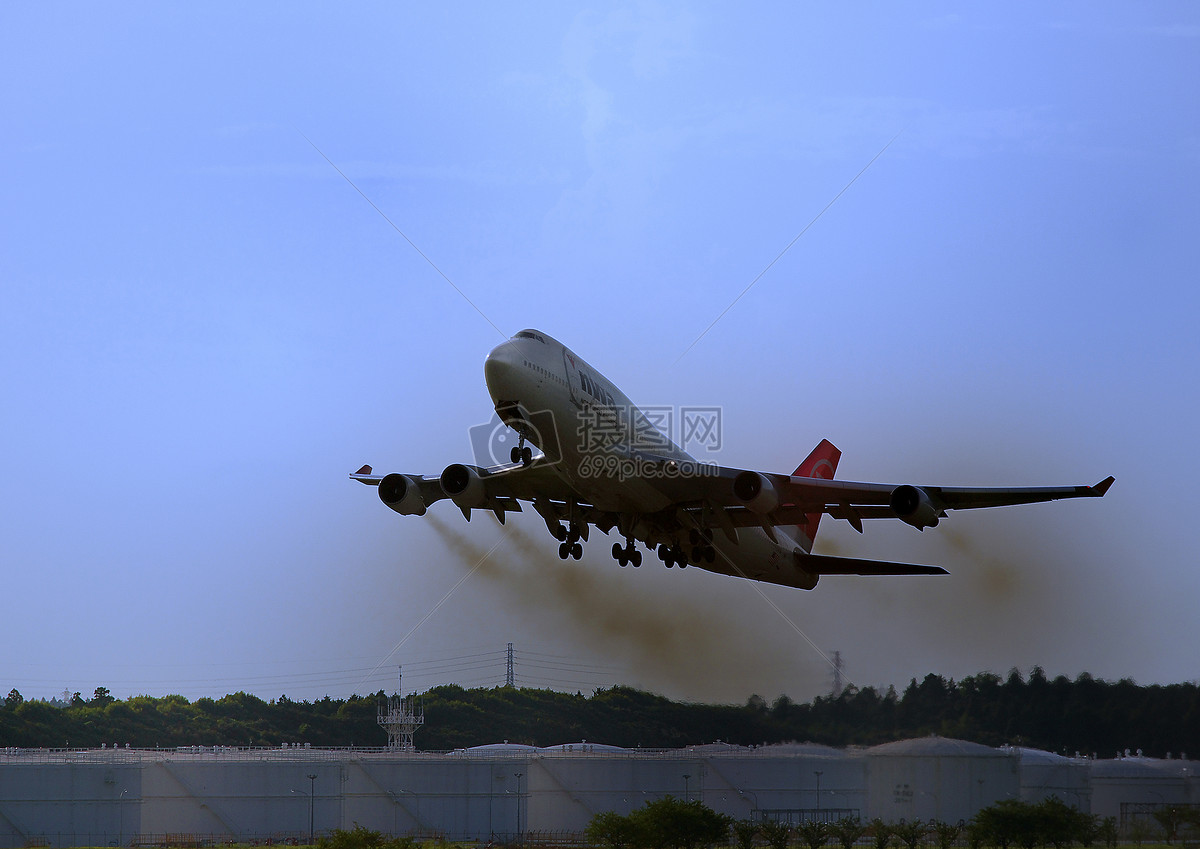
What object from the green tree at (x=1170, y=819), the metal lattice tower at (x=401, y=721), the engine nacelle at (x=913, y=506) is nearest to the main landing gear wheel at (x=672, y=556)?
the engine nacelle at (x=913, y=506)

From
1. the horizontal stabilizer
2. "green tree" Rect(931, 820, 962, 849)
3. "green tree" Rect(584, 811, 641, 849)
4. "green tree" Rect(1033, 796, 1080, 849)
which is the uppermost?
the horizontal stabilizer

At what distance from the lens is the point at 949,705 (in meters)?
43.7

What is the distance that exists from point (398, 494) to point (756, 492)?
36.6 feet

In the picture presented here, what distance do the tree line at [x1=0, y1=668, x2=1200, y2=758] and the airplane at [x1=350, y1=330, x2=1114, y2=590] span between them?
787 centimetres

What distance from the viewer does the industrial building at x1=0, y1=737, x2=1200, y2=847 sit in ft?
142

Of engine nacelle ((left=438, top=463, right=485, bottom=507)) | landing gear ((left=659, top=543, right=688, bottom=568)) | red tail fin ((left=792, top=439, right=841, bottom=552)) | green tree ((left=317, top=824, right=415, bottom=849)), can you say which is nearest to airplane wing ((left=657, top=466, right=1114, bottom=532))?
landing gear ((left=659, top=543, right=688, bottom=568))

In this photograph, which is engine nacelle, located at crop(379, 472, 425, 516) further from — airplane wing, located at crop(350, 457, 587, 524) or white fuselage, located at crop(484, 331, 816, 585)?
white fuselage, located at crop(484, 331, 816, 585)

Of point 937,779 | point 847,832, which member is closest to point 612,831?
point 847,832

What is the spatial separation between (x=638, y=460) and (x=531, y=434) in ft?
11.9

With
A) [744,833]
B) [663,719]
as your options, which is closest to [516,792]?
[663,719]

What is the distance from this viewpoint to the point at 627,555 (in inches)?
1529

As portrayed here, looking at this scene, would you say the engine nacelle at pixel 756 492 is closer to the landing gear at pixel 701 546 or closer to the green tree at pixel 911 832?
the landing gear at pixel 701 546

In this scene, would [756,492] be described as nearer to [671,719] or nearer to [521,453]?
[521,453]

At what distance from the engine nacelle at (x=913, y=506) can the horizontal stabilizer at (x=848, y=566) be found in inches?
234
